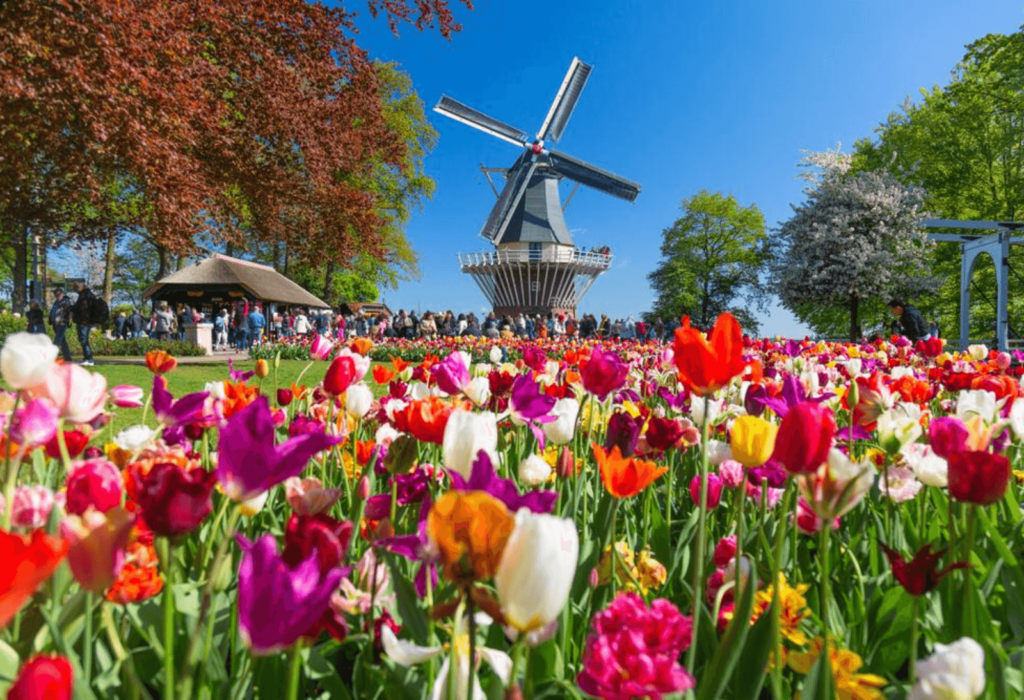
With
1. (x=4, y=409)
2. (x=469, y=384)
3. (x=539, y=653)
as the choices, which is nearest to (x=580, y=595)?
(x=539, y=653)

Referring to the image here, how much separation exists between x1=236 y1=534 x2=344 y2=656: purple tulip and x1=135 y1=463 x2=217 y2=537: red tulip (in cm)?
17

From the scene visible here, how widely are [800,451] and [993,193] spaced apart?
25928 mm

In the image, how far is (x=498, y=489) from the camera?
0.80 metres

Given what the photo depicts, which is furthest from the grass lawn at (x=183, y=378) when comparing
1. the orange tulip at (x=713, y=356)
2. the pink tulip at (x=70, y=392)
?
the orange tulip at (x=713, y=356)

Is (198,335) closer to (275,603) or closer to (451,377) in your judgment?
(451,377)

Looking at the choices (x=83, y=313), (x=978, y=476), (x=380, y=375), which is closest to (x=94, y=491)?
(x=978, y=476)

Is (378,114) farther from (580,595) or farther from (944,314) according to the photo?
(944,314)

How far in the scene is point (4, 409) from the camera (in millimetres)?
1542

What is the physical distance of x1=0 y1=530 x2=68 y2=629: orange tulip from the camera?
355 mm

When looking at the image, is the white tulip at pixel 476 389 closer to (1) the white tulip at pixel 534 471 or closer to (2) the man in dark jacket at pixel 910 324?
(1) the white tulip at pixel 534 471

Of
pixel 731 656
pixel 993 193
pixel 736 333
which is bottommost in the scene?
pixel 731 656

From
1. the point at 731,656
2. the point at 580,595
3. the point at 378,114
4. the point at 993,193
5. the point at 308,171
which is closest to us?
the point at 731,656

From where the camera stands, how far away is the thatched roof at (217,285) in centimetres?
2741

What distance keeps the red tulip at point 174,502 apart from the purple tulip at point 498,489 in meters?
0.29
